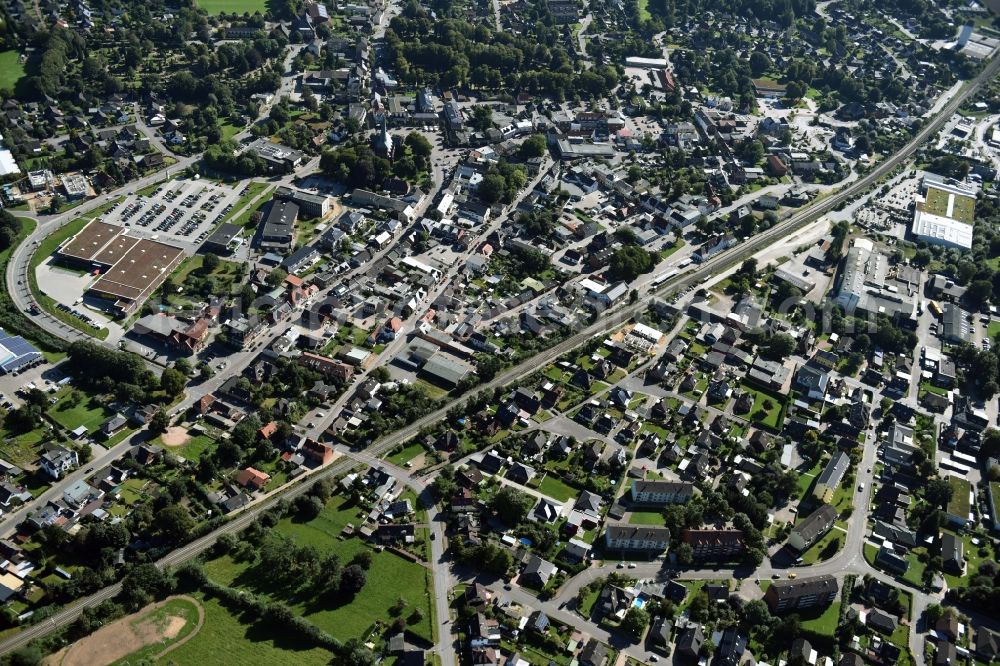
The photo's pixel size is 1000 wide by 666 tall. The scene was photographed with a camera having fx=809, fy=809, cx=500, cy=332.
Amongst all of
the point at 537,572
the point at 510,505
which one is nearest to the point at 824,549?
the point at 537,572

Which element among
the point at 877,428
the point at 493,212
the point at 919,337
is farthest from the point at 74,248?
the point at 919,337

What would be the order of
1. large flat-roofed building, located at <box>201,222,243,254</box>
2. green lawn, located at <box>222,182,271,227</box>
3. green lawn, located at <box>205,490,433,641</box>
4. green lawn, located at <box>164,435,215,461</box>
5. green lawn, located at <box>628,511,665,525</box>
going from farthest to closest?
green lawn, located at <box>222,182,271,227</box>
large flat-roofed building, located at <box>201,222,243,254</box>
green lawn, located at <box>164,435,215,461</box>
green lawn, located at <box>628,511,665,525</box>
green lawn, located at <box>205,490,433,641</box>

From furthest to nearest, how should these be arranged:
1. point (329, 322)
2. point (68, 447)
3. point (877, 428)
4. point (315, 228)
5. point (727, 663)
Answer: point (315, 228) → point (329, 322) → point (877, 428) → point (68, 447) → point (727, 663)

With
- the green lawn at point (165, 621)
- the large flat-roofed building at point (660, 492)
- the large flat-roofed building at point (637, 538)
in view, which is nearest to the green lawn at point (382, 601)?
the green lawn at point (165, 621)

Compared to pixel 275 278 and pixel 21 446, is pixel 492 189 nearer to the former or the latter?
pixel 275 278

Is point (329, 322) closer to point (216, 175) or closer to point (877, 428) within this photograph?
point (216, 175)

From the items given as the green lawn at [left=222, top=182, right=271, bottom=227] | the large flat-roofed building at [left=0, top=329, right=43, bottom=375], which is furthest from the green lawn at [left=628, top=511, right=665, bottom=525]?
the green lawn at [left=222, top=182, right=271, bottom=227]

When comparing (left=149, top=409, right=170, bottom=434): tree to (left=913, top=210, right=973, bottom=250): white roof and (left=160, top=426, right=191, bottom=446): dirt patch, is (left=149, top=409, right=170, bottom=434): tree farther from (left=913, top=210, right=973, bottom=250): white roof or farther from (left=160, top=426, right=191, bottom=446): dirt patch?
(left=913, top=210, right=973, bottom=250): white roof
